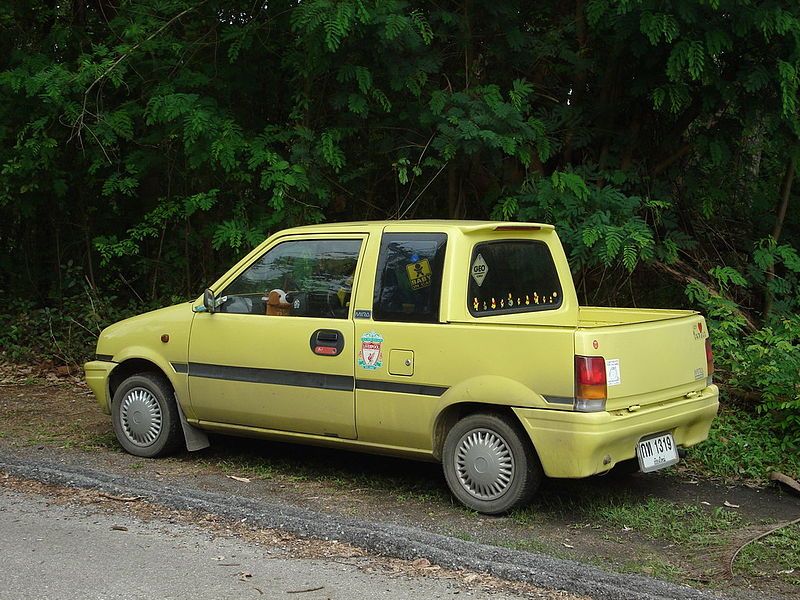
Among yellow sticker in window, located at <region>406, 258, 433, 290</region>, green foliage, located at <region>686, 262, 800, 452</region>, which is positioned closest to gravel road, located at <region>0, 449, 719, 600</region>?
yellow sticker in window, located at <region>406, 258, 433, 290</region>

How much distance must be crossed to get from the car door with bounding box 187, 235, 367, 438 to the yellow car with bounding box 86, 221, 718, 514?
0.01 m

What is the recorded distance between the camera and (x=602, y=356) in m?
5.87

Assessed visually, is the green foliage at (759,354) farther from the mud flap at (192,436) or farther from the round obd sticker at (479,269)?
the mud flap at (192,436)

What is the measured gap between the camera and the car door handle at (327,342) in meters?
6.83

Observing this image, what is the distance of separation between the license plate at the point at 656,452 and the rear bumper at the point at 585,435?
0.06 meters

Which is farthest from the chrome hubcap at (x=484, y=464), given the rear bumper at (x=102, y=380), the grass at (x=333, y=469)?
the rear bumper at (x=102, y=380)

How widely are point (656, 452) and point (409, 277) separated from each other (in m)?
1.92

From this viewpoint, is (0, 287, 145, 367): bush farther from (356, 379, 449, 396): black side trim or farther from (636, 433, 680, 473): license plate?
(636, 433, 680, 473): license plate

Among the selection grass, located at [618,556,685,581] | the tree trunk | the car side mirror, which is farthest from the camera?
the tree trunk

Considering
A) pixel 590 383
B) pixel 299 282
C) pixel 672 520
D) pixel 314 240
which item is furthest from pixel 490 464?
pixel 314 240

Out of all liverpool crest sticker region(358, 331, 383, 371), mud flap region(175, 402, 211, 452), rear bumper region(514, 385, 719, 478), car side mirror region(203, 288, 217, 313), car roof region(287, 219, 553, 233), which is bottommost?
mud flap region(175, 402, 211, 452)

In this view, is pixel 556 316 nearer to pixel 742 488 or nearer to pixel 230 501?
pixel 742 488

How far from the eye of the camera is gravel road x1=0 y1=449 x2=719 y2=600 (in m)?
4.86

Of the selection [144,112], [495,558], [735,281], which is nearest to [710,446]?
[735,281]
